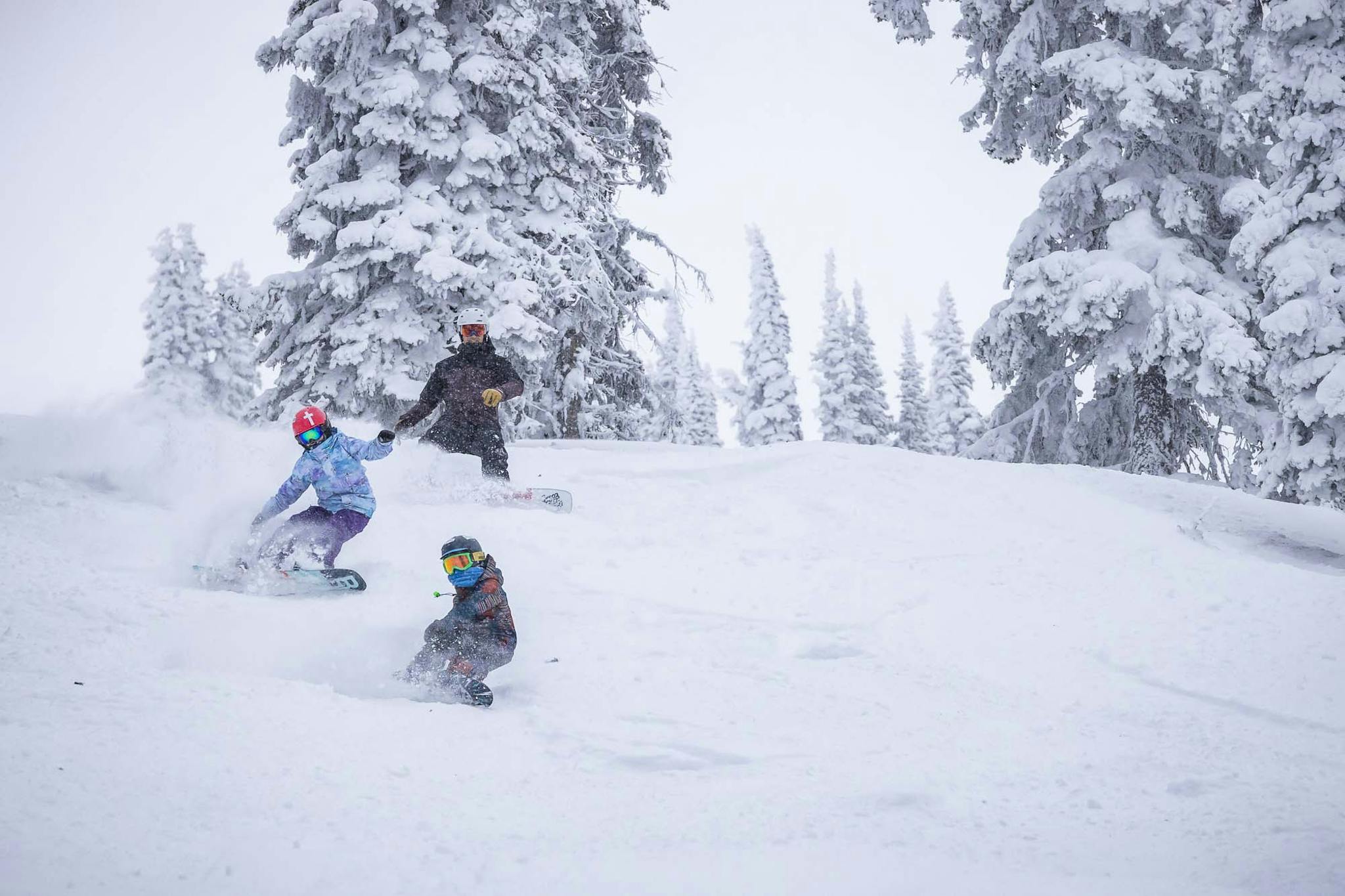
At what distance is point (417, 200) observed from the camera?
13422 mm

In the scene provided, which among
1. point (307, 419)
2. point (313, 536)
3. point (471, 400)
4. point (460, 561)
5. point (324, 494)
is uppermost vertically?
point (471, 400)

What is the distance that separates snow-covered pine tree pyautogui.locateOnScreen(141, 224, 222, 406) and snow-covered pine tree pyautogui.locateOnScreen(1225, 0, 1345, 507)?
33048mm

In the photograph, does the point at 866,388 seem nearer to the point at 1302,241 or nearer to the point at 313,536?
the point at 1302,241

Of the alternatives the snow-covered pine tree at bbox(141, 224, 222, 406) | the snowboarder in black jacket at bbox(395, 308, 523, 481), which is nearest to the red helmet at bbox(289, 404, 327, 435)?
the snowboarder in black jacket at bbox(395, 308, 523, 481)

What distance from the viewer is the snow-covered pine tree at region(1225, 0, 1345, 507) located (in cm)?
1177

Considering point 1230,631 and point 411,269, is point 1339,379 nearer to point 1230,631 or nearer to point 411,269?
point 1230,631

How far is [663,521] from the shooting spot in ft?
30.1

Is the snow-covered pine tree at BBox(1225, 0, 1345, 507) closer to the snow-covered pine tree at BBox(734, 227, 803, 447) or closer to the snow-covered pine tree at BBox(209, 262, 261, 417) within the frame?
the snow-covered pine tree at BBox(734, 227, 803, 447)

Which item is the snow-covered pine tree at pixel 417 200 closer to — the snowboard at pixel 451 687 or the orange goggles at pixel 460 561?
the orange goggles at pixel 460 561

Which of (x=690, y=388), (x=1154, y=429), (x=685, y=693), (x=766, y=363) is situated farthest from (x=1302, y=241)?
(x=690, y=388)

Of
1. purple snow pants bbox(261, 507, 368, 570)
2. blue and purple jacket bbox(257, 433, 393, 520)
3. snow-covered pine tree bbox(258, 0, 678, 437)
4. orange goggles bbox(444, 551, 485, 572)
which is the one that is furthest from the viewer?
snow-covered pine tree bbox(258, 0, 678, 437)

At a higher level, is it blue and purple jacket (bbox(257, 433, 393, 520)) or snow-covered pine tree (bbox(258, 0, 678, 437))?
snow-covered pine tree (bbox(258, 0, 678, 437))

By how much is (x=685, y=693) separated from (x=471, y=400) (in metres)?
4.61

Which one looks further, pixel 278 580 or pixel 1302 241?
pixel 1302 241
